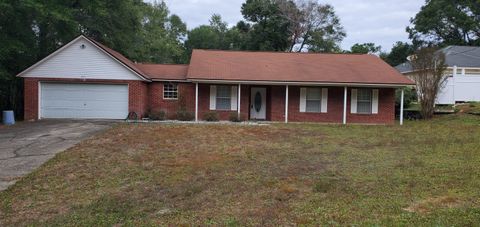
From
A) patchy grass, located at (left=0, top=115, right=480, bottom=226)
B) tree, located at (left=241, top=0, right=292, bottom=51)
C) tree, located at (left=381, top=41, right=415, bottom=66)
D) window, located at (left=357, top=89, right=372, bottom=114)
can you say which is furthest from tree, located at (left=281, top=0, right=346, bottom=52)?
patchy grass, located at (left=0, top=115, right=480, bottom=226)

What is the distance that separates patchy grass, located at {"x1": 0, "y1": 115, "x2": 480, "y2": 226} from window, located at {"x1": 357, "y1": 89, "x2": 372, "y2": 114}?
847 centimetres

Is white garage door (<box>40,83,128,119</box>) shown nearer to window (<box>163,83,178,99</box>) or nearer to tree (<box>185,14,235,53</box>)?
window (<box>163,83,178,99</box>)

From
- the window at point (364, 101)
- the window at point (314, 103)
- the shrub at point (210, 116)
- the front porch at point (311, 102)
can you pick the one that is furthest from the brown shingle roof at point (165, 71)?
the window at point (364, 101)

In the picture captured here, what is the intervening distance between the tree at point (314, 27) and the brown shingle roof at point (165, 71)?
1963cm

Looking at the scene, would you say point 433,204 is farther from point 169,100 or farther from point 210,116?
point 169,100

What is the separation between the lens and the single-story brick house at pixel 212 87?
1941 centimetres

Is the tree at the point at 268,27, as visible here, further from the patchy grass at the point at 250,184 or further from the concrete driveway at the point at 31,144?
the patchy grass at the point at 250,184

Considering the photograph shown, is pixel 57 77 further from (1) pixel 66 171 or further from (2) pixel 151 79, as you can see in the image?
(1) pixel 66 171

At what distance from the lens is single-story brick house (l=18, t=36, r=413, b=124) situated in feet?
63.7

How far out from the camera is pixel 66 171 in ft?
27.6

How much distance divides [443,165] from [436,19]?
148ft

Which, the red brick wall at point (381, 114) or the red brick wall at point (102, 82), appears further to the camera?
the red brick wall at point (381, 114)

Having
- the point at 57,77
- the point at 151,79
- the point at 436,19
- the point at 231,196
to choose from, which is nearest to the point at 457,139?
the point at 231,196

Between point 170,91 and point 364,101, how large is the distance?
34.3 ft
